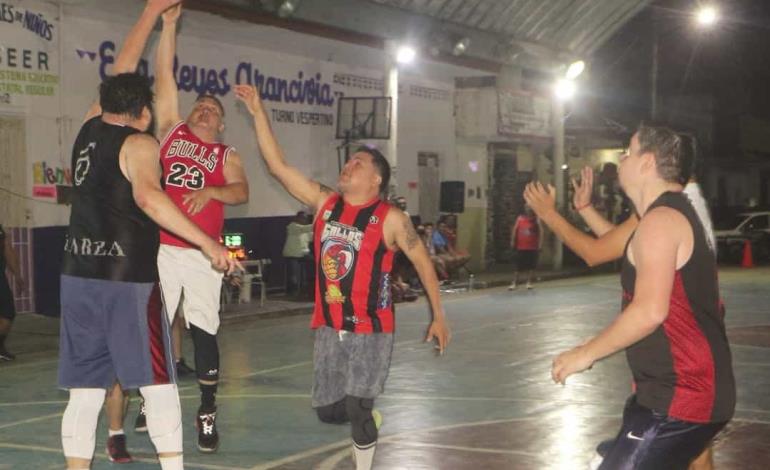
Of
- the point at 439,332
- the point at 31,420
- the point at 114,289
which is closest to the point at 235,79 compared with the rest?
the point at 31,420

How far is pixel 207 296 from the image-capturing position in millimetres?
8531

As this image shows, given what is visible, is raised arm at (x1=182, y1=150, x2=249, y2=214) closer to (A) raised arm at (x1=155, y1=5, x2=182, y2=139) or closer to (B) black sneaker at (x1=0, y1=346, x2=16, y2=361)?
(A) raised arm at (x1=155, y1=5, x2=182, y2=139)

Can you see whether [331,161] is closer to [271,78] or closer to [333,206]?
[271,78]

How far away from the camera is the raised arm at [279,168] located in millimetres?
7402

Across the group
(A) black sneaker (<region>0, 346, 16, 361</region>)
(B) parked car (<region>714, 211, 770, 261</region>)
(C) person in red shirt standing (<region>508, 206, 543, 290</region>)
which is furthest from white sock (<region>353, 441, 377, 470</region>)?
(B) parked car (<region>714, 211, 770, 261</region>)

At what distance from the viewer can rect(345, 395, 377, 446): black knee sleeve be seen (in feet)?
23.1

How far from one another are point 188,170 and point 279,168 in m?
1.34

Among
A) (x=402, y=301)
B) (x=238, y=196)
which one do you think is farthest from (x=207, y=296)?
(x=402, y=301)

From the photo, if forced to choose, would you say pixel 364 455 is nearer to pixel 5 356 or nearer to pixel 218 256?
pixel 218 256

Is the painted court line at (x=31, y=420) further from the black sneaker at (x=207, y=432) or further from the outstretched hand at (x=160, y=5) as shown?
the outstretched hand at (x=160, y=5)

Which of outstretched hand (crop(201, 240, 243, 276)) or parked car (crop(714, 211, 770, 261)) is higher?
outstretched hand (crop(201, 240, 243, 276))

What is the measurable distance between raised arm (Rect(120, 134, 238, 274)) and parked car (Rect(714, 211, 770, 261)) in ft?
104

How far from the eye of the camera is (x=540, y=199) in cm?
613

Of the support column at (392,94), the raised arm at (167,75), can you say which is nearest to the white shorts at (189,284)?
the raised arm at (167,75)
